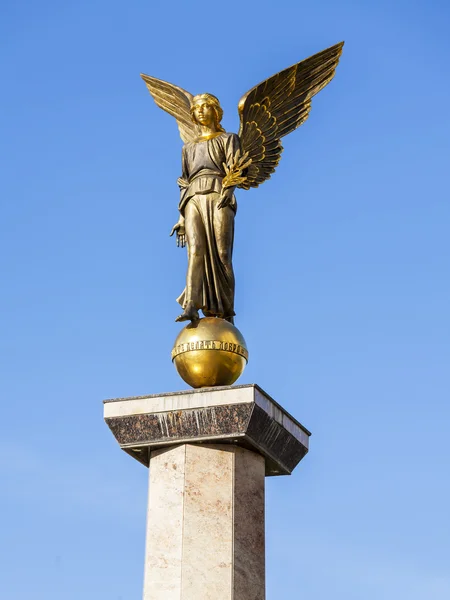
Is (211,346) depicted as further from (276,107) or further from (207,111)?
(276,107)

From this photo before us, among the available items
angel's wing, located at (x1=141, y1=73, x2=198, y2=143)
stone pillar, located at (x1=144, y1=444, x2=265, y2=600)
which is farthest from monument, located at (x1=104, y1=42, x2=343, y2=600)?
angel's wing, located at (x1=141, y1=73, x2=198, y2=143)

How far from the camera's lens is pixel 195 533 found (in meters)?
13.8

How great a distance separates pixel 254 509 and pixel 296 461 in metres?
1.22

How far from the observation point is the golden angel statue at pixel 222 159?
51.5 ft

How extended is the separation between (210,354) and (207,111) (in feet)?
12.1

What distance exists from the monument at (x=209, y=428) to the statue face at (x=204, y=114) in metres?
0.01

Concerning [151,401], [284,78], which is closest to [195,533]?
[151,401]

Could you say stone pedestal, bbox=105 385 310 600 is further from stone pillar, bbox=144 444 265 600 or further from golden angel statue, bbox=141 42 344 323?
golden angel statue, bbox=141 42 344 323

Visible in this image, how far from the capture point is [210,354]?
1484 cm

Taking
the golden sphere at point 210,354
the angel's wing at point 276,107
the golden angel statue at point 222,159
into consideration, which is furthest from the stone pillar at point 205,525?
the angel's wing at point 276,107

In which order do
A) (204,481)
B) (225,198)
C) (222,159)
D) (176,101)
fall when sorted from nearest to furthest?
(204,481)
(225,198)
(222,159)
(176,101)

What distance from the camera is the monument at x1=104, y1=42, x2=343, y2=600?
13766mm

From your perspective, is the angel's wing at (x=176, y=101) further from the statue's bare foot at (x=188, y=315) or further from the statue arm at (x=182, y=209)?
the statue's bare foot at (x=188, y=315)

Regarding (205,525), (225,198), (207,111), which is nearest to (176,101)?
(207,111)
